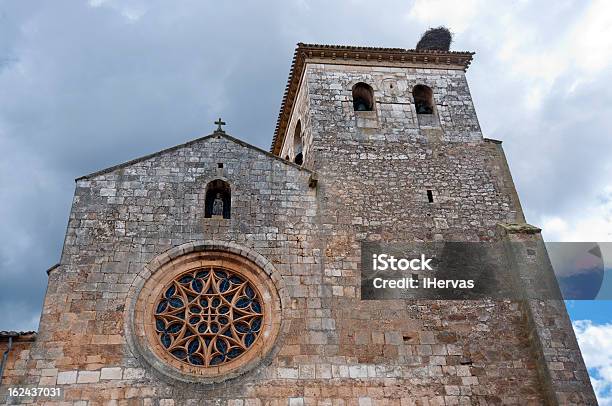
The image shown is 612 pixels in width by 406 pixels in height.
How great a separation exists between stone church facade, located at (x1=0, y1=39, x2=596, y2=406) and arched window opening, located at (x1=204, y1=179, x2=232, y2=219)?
1.2 inches

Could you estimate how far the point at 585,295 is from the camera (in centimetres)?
1003

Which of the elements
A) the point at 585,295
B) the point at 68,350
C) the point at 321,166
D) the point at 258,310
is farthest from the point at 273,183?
the point at 585,295

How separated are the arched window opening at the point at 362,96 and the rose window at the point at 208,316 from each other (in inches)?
233

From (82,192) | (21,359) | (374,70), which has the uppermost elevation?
(374,70)

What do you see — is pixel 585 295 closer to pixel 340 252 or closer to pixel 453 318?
pixel 453 318

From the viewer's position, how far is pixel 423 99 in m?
14.5

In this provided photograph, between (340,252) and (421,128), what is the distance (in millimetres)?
4206

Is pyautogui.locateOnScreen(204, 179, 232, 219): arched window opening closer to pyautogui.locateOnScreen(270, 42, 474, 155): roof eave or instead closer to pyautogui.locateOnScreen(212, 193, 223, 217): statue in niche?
pyautogui.locateOnScreen(212, 193, 223, 217): statue in niche

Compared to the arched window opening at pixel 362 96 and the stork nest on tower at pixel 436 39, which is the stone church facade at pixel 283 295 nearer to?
the arched window opening at pixel 362 96

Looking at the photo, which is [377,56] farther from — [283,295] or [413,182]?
[283,295]

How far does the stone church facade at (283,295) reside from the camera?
9195 mm

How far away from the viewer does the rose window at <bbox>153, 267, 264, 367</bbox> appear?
959cm

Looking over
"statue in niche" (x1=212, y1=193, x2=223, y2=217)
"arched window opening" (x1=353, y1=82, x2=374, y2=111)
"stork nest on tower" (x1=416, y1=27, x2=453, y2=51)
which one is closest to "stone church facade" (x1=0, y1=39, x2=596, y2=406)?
"statue in niche" (x1=212, y1=193, x2=223, y2=217)

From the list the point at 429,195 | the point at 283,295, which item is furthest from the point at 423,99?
the point at 283,295
